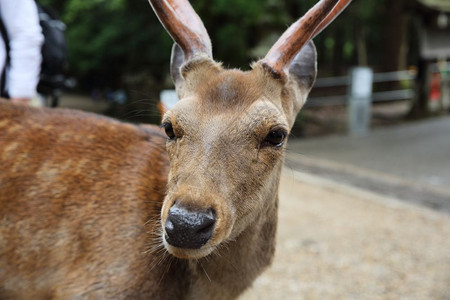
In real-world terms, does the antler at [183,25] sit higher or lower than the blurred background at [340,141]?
higher

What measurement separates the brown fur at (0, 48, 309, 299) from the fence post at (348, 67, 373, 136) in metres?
10.4

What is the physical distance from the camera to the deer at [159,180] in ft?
8.02

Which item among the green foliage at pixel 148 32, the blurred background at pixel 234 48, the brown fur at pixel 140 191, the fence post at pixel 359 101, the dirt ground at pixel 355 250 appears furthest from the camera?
the fence post at pixel 359 101

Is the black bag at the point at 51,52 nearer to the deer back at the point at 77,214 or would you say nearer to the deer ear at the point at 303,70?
the deer back at the point at 77,214

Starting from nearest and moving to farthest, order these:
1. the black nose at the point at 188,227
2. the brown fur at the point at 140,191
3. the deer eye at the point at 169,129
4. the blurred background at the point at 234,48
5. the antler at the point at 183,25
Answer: the black nose at the point at 188,227
the brown fur at the point at 140,191
the deer eye at the point at 169,129
the antler at the point at 183,25
the blurred background at the point at 234,48

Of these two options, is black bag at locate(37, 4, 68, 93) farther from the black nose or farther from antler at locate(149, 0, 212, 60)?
the black nose

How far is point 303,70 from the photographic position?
305 cm

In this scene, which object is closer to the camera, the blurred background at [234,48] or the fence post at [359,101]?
the blurred background at [234,48]

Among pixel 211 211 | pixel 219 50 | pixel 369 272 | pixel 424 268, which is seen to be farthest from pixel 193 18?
pixel 219 50

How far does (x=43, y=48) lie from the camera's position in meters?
4.36

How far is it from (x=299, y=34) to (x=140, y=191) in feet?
3.83

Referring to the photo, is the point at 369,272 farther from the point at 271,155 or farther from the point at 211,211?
the point at 211,211

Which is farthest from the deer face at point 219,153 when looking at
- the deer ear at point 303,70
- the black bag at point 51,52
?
the black bag at point 51,52

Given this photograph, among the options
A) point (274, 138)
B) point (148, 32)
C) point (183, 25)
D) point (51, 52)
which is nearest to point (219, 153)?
point (274, 138)
